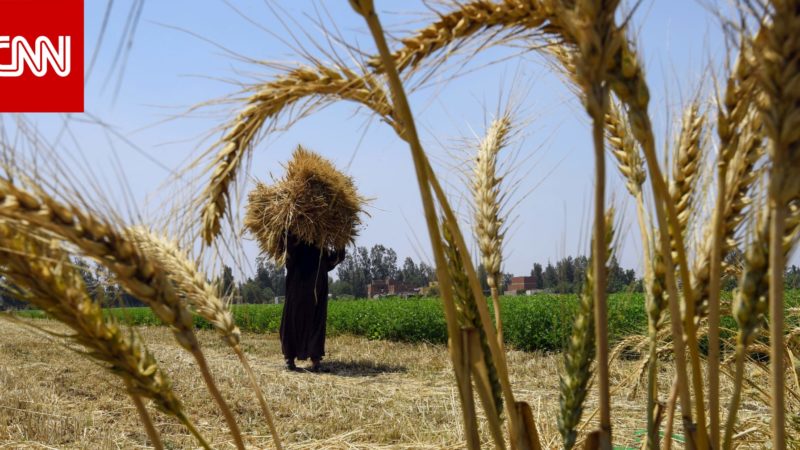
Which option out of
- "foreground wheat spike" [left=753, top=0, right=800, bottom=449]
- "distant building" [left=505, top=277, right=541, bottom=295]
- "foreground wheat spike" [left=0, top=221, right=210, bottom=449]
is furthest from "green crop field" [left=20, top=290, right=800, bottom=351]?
"foreground wheat spike" [left=753, top=0, right=800, bottom=449]

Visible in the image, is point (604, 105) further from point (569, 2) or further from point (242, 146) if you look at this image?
point (242, 146)

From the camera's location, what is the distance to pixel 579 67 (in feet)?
2.23

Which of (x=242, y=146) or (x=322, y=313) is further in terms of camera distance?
(x=322, y=313)

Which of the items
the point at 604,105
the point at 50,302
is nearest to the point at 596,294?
the point at 604,105

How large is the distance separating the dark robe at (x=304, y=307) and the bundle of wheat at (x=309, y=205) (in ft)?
1.69

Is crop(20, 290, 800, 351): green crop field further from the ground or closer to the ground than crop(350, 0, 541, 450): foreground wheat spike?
closer to the ground

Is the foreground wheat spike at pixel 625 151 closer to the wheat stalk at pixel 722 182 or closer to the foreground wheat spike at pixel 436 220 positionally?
the wheat stalk at pixel 722 182

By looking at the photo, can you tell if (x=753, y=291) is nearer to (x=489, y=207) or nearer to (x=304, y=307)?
(x=489, y=207)

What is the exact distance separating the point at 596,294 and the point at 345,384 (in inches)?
293

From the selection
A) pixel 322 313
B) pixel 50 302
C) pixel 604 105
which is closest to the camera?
pixel 604 105

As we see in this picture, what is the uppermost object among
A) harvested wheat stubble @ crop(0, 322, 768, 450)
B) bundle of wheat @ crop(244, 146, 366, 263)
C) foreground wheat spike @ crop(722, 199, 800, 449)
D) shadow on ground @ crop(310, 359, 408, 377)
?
bundle of wheat @ crop(244, 146, 366, 263)

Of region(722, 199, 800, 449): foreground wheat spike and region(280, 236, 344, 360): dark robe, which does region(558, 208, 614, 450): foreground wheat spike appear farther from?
region(280, 236, 344, 360): dark robe

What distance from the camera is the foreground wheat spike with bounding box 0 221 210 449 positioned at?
3.16 feet

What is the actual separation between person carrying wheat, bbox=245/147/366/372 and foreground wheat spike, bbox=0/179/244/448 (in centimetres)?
674
